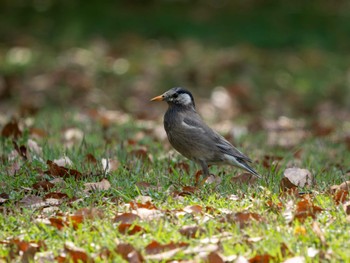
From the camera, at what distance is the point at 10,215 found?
5418 mm

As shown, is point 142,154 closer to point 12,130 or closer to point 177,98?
point 177,98

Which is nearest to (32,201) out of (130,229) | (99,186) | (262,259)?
(99,186)

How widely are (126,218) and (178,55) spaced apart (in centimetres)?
1023

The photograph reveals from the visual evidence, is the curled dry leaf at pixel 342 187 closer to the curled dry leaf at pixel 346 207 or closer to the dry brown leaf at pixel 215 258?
the curled dry leaf at pixel 346 207

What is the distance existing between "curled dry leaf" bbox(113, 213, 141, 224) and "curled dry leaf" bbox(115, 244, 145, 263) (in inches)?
18.4

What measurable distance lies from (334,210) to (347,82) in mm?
9248

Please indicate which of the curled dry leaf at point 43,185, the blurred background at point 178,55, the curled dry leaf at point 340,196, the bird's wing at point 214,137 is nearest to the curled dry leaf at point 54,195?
the curled dry leaf at point 43,185

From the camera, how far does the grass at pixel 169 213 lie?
4785 millimetres

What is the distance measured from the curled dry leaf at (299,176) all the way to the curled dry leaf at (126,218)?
1.61m

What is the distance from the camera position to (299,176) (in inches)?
254

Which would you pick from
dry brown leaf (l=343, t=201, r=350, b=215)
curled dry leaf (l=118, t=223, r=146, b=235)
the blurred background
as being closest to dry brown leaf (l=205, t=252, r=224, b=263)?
curled dry leaf (l=118, t=223, r=146, b=235)

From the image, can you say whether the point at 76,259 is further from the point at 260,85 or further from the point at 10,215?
the point at 260,85

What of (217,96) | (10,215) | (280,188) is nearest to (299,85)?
(217,96)

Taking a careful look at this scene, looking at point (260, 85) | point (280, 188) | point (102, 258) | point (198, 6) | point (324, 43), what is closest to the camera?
point (102, 258)
